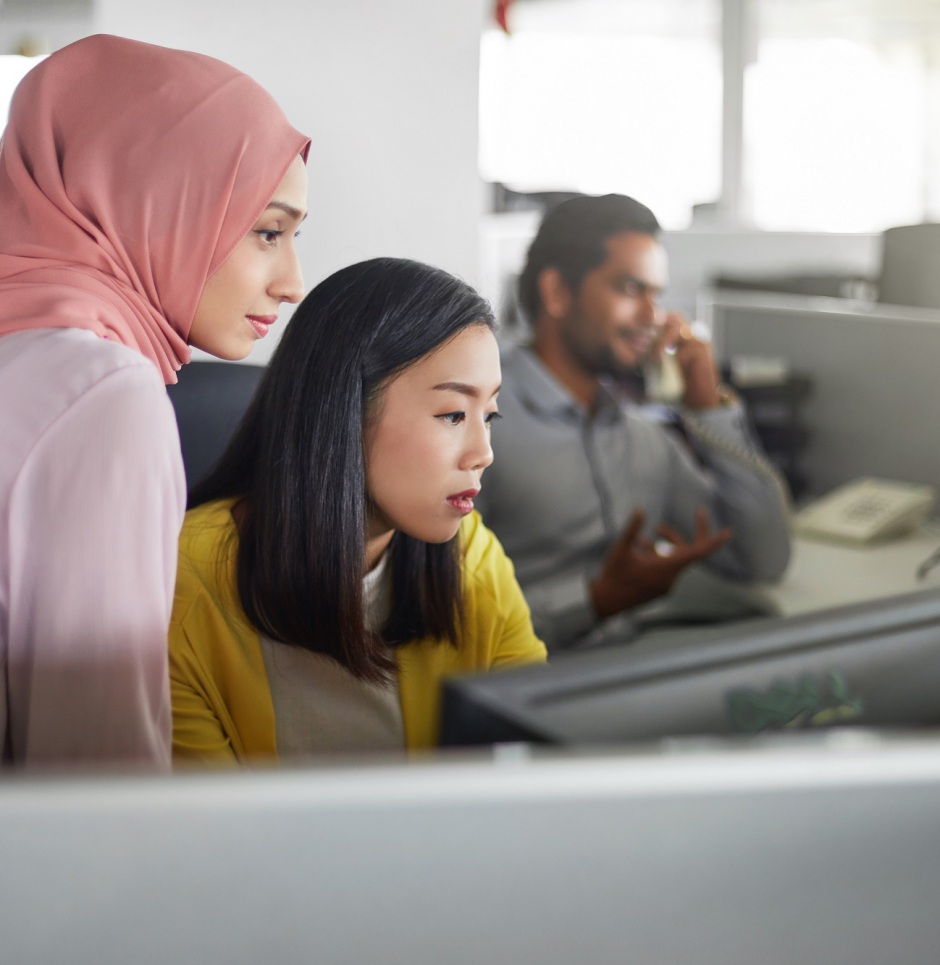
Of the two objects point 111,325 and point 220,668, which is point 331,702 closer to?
point 220,668

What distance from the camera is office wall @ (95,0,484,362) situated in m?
0.63

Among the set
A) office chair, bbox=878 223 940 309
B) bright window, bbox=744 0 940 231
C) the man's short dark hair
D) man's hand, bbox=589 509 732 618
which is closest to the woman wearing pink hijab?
the man's short dark hair

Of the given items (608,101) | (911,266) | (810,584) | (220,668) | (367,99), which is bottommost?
(810,584)

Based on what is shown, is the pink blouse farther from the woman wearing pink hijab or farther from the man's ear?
the man's ear

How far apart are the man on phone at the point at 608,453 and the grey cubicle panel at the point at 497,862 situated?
47 cm

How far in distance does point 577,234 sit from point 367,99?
0.26 meters

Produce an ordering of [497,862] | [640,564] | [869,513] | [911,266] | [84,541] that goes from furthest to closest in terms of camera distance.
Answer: [911,266], [869,513], [640,564], [84,541], [497,862]

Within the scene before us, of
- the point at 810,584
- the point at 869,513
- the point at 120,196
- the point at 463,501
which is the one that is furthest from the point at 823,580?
Result: the point at 120,196

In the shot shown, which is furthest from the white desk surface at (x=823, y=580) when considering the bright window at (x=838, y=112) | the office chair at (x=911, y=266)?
the bright window at (x=838, y=112)

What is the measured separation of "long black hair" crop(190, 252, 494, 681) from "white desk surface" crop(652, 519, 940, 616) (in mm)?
466

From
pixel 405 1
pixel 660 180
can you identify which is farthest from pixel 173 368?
pixel 660 180

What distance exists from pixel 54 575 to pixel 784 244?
2173 millimetres

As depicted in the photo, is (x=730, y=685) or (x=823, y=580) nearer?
(x=730, y=685)

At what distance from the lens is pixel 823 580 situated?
1173mm
